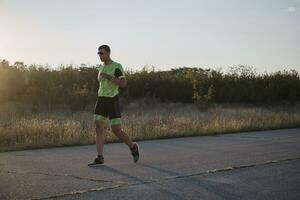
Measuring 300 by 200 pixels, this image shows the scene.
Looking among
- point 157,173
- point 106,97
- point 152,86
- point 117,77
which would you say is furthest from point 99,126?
point 152,86

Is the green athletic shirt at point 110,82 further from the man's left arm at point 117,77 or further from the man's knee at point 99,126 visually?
the man's knee at point 99,126

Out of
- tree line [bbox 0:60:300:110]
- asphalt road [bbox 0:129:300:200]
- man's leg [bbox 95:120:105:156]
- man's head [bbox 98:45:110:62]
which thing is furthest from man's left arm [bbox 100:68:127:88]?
tree line [bbox 0:60:300:110]

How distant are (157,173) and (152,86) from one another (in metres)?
36.3

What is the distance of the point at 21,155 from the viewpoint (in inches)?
440

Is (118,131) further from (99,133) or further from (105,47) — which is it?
(105,47)

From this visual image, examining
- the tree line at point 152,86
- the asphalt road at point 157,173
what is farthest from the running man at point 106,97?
the tree line at point 152,86

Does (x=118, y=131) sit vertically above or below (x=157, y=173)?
above

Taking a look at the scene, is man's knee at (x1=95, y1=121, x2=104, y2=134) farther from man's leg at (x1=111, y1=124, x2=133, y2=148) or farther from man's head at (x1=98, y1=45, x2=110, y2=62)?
man's head at (x1=98, y1=45, x2=110, y2=62)

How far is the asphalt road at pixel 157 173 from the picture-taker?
7.12 metres

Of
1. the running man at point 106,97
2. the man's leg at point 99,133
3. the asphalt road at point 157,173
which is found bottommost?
the asphalt road at point 157,173

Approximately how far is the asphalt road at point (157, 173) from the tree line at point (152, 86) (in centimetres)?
2523

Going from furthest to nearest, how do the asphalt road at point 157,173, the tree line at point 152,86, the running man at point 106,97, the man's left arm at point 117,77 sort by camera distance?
1. the tree line at point 152,86
2. the running man at point 106,97
3. the man's left arm at point 117,77
4. the asphalt road at point 157,173

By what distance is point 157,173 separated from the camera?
882 cm

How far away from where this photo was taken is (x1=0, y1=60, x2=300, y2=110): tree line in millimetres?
38031
